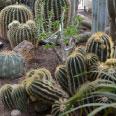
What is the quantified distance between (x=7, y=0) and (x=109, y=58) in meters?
4.01

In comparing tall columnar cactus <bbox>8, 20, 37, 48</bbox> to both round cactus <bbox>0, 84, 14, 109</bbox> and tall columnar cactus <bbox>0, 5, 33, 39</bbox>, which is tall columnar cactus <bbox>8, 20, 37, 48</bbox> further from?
round cactus <bbox>0, 84, 14, 109</bbox>

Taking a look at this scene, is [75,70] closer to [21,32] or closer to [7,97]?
[7,97]

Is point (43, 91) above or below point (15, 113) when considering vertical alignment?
above

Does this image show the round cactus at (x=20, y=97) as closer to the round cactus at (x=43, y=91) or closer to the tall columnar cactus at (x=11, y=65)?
the round cactus at (x=43, y=91)

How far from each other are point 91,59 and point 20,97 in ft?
2.65

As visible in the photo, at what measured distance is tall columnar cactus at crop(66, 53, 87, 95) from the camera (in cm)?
426

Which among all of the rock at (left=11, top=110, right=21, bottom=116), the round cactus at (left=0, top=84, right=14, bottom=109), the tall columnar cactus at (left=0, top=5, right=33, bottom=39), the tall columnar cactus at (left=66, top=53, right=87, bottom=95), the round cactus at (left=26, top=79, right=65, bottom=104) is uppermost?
the tall columnar cactus at (left=0, top=5, right=33, bottom=39)

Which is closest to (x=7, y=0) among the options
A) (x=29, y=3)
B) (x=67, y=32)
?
(x=29, y=3)

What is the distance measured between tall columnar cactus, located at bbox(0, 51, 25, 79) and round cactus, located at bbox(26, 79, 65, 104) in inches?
48.5

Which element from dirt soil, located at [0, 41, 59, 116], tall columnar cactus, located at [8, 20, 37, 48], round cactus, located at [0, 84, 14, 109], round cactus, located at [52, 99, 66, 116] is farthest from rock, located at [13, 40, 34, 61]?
round cactus, located at [52, 99, 66, 116]

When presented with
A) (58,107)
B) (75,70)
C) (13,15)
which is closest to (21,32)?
(13,15)

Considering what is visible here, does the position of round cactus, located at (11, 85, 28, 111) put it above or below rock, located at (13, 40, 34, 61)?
below

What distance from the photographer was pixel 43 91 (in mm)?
4172

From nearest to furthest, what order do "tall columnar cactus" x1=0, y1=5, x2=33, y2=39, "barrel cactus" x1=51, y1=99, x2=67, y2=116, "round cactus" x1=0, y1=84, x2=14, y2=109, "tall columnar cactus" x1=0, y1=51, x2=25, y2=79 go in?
"barrel cactus" x1=51, y1=99, x2=67, y2=116 < "round cactus" x1=0, y1=84, x2=14, y2=109 < "tall columnar cactus" x1=0, y1=51, x2=25, y2=79 < "tall columnar cactus" x1=0, y1=5, x2=33, y2=39
